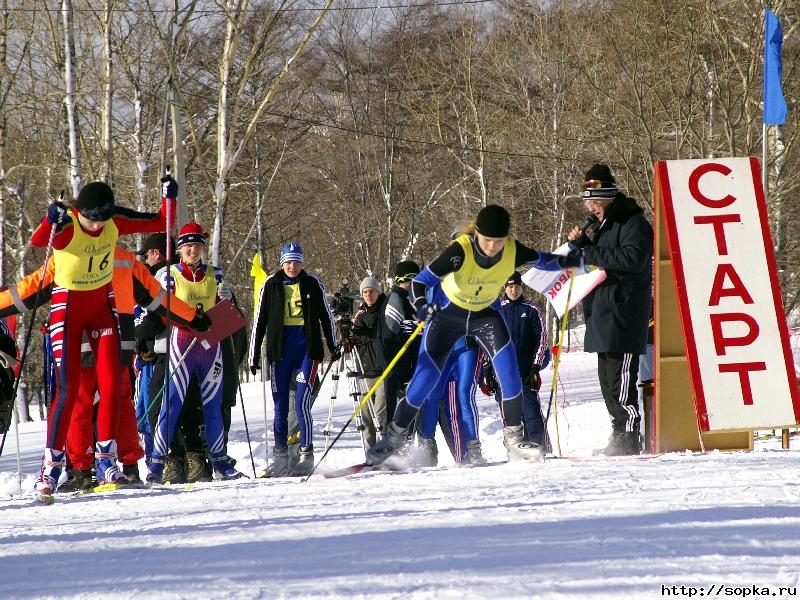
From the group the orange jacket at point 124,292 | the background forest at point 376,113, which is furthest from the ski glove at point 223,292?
the background forest at point 376,113

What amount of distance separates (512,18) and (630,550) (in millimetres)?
30428

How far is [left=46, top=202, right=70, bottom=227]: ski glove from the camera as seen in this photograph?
6254mm

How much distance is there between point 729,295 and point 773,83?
6.49m

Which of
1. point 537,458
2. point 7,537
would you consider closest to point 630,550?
point 7,537

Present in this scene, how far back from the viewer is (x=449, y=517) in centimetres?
448

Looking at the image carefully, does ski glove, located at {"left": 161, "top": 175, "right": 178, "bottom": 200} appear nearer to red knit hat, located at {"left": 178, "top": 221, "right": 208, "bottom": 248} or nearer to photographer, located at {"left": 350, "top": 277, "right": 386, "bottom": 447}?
red knit hat, located at {"left": 178, "top": 221, "right": 208, "bottom": 248}

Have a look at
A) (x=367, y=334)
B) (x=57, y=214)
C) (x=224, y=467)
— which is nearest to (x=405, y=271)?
Result: (x=367, y=334)

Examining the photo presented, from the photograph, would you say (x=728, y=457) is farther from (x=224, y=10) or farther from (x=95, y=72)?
(x=95, y=72)

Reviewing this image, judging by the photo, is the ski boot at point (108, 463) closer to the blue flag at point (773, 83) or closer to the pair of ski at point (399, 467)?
the pair of ski at point (399, 467)

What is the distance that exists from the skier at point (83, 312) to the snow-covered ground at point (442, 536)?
36 cm

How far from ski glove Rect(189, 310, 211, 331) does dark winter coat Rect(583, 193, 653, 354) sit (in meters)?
2.55

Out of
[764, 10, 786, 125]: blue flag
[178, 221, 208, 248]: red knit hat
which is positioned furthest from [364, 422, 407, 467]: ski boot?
[764, 10, 786, 125]: blue flag

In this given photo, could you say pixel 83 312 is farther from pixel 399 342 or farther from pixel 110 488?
pixel 399 342

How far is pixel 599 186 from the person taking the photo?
7293 millimetres
